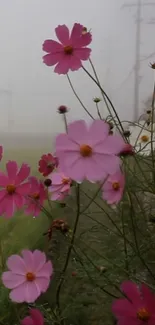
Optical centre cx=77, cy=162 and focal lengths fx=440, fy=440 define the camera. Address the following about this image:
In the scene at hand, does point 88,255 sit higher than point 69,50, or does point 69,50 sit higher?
point 69,50

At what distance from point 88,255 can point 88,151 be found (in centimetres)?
37

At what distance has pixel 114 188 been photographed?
0.53 meters

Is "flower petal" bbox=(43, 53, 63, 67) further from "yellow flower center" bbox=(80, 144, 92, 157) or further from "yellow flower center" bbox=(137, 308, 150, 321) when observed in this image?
"yellow flower center" bbox=(137, 308, 150, 321)

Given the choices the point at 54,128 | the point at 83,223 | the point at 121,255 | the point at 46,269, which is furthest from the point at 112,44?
the point at 46,269

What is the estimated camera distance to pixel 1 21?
1155mm

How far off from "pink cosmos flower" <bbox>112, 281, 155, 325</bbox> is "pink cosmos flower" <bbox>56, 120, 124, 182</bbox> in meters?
0.12

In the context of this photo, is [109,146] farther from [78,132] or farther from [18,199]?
[18,199]

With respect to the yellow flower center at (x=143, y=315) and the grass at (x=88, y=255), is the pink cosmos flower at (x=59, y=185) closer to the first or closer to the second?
the grass at (x=88, y=255)

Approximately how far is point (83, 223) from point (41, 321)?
0.42m

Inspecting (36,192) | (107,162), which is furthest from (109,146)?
(36,192)

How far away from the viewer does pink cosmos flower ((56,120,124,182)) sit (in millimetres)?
401

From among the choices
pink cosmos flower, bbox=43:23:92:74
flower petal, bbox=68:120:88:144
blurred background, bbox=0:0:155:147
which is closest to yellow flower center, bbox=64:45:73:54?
pink cosmos flower, bbox=43:23:92:74

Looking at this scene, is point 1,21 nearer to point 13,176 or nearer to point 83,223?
point 83,223

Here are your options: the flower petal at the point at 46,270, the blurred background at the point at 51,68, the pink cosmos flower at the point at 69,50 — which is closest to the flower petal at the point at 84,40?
the pink cosmos flower at the point at 69,50
